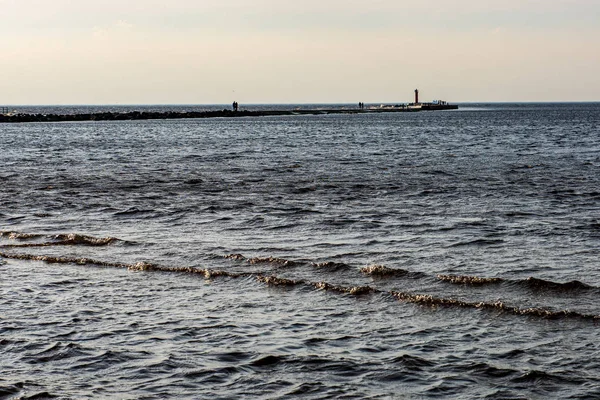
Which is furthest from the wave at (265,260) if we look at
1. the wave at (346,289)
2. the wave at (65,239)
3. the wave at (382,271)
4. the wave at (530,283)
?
the wave at (65,239)

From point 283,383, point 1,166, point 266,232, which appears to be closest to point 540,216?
point 266,232

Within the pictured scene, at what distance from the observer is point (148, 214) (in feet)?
74.8

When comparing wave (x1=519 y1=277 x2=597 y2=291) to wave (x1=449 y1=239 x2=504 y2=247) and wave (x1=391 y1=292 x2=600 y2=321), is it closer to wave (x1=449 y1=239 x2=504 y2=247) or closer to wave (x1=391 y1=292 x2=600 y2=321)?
wave (x1=391 y1=292 x2=600 y2=321)

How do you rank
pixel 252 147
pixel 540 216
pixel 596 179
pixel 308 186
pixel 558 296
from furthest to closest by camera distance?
pixel 252 147 → pixel 596 179 → pixel 308 186 → pixel 540 216 → pixel 558 296

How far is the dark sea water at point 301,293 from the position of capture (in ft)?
30.4

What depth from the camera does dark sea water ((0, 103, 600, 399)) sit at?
30.4ft

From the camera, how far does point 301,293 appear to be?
13.3m

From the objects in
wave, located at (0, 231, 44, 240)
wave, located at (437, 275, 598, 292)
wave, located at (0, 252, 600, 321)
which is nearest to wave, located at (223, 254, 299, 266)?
wave, located at (0, 252, 600, 321)

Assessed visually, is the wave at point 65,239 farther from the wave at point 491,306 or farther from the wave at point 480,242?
the wave at point 491,306

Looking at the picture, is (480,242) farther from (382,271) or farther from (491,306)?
(491,306)

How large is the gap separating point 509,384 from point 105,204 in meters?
18.4

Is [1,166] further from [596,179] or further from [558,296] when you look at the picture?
[558,296]

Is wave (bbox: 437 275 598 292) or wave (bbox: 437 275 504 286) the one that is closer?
wave (bbox: 437 275 598 292)

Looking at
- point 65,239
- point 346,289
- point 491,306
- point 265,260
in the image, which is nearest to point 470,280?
point 491,306
